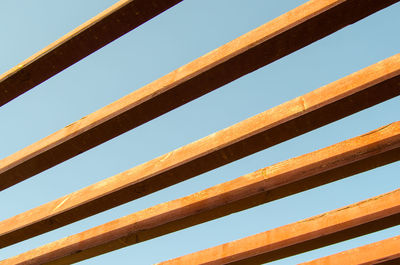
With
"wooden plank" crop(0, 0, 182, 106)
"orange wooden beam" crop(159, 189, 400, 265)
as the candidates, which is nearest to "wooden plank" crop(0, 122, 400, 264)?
"orange wooden beam" crop(159, 189, 400, 265)

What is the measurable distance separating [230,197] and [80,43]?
2.35 metres

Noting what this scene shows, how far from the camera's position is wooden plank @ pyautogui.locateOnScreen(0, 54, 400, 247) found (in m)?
3.91

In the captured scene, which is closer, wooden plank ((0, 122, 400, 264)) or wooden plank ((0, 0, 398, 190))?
wooden plank ((0, 0, 398, 190))

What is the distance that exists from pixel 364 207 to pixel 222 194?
1714 millimetres

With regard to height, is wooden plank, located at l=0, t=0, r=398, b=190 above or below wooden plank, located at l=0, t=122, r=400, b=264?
above

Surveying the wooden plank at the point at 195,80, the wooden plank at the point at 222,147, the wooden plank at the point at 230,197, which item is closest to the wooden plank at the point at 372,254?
the wooden plank at the point at 230,197

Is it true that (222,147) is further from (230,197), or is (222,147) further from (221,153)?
(230,197)

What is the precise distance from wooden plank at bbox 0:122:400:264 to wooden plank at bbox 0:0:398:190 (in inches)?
24.6

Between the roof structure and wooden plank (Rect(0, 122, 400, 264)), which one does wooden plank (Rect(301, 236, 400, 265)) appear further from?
wooden plank (Rect(0, 122, 400, 264))

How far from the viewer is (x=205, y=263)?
19.0ft

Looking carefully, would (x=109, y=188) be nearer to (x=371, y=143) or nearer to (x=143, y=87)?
(x=143, y=87)

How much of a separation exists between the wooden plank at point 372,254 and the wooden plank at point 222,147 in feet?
7.05

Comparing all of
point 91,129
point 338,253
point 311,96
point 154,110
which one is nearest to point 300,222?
point 338,253

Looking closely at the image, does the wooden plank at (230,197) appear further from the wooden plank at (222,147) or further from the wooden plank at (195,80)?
the wooden plank at (195,80)
